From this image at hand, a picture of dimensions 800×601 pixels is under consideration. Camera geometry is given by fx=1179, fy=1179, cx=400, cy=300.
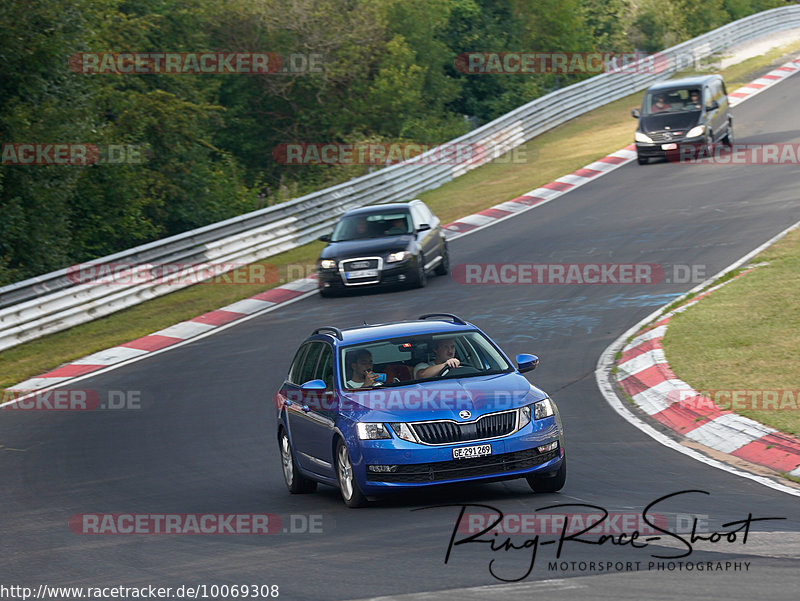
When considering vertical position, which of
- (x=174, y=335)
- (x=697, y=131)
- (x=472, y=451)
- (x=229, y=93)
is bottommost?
(x=174, y=335)

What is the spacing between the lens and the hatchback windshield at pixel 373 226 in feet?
77.4

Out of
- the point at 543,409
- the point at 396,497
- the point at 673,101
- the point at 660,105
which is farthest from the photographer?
the point at 660,105

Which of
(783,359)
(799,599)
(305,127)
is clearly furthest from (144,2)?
(799,599)

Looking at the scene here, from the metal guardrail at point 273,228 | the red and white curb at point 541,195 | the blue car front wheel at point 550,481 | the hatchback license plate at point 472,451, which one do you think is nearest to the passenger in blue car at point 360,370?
the hatchback license plate at point 472,451

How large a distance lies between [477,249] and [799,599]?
19823 mm

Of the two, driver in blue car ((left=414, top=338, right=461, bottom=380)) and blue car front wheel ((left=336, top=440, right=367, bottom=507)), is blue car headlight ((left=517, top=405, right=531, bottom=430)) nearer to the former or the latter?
driver in blue car ((left=414, top=338, right=461, bottom=380))

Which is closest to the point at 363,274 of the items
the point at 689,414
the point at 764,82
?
the point at 689,414

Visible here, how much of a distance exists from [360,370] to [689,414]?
4117 mm

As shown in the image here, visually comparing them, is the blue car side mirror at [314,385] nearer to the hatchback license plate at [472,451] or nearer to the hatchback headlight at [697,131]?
the hatchback license plate at [472,451]

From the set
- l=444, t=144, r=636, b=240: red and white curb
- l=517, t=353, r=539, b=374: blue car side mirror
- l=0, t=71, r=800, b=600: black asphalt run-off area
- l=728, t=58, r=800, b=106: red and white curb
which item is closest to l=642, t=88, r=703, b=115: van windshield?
l=444, t=144, r=636, b=240: red and white curb

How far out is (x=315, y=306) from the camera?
73.3ft

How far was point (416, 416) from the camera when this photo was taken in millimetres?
9242

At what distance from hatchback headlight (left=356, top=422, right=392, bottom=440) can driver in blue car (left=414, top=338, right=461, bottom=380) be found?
0.91 metres

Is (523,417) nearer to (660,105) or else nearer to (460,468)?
(460,468)
